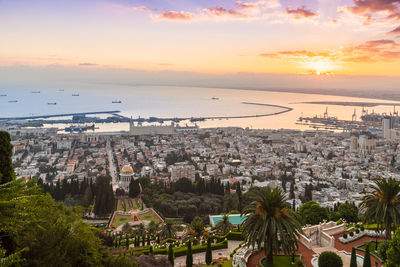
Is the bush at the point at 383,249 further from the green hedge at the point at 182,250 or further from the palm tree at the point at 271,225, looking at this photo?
the green hedge at the point at 182,250

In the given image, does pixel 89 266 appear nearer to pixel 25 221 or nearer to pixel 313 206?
pixel 25 221

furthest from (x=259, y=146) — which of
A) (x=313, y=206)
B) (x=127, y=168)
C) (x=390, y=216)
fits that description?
(x=390, y=216)

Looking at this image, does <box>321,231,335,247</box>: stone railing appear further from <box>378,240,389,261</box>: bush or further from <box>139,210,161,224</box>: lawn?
<box>139,210,161,224</box>: lawn

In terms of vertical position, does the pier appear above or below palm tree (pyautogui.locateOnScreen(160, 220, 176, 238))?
below

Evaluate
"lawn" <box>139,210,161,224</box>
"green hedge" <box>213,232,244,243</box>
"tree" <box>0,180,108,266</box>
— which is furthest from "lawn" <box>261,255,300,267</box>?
"lawn" <box>139,210,161,224</box>

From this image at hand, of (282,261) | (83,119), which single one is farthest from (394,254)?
(83,119)

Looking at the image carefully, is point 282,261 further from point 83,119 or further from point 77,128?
point 83,119
